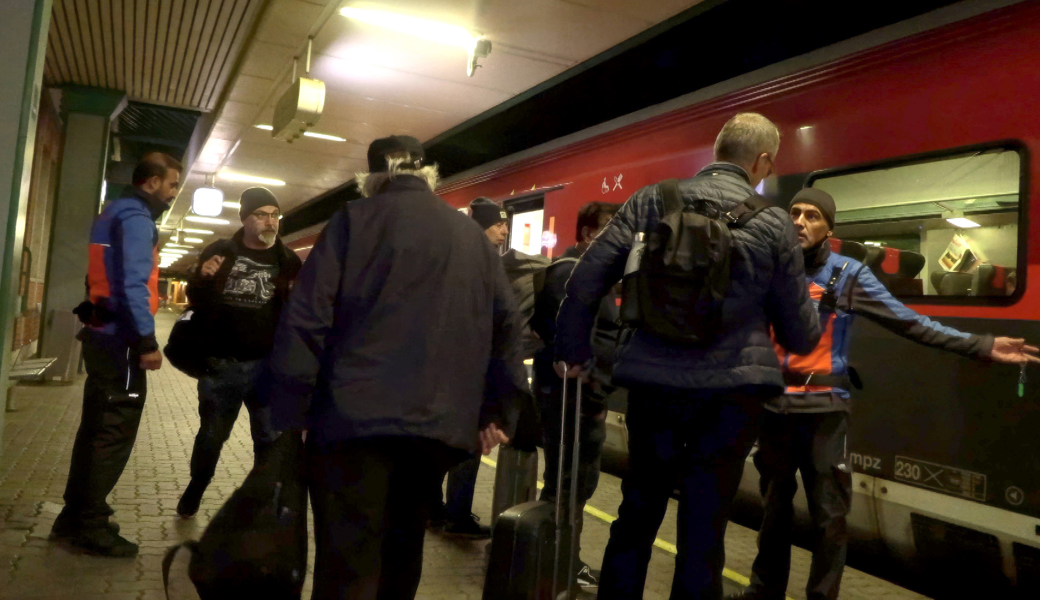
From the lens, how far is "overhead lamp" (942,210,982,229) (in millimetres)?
3889

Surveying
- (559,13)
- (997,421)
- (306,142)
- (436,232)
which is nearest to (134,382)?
(436,232)

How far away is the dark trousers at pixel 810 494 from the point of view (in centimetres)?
345

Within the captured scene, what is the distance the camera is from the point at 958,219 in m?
3.91

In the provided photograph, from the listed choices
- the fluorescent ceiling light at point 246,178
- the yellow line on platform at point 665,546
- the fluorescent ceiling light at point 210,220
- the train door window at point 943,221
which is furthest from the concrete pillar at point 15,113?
the fluorescent ceiling light at point 210,220

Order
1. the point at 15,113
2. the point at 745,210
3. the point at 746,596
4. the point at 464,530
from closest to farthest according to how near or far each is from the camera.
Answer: the point at 15,113 → the point at 745,210 → the point at 746,596 → the point at 464,530

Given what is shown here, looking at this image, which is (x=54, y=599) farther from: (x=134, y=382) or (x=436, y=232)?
(x=436, y=232)

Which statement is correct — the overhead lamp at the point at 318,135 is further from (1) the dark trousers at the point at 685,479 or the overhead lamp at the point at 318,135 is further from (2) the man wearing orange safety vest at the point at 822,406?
(1) the dark trousers at the point at 685,479

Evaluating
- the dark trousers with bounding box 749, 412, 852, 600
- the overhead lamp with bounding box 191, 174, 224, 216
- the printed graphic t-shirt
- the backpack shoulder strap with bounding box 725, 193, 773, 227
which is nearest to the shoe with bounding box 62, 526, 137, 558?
the printed graphic t-shirt

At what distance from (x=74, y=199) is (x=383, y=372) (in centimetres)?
1137

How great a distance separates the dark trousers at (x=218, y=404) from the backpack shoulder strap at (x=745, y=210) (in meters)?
2.50

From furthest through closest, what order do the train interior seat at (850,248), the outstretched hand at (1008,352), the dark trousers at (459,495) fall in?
the dark trousers at (459,495) < the train interior seat at (850,248) < the outstretched hand at (1008,352)

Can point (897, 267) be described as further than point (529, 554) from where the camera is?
Yes

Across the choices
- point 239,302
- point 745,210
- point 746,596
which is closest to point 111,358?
point 239,302

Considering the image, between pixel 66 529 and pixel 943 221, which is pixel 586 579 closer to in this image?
pixel 943 221
